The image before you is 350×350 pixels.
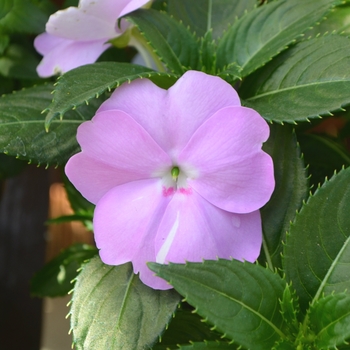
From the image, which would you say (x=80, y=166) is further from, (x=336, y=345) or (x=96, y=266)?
(x=336, y=345)

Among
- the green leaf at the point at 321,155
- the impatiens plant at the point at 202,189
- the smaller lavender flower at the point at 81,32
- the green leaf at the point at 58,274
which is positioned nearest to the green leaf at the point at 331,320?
the impatiens plant at the point at 202,189

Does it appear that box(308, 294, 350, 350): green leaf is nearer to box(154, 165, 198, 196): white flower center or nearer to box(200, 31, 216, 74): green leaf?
box(154, 165, 198, 196): white flower center

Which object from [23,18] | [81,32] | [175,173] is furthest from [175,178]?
[23,18]

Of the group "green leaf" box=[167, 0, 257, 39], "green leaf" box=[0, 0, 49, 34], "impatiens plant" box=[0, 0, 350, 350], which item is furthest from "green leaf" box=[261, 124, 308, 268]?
"green leaf" box=[0, 0, 49, 34]

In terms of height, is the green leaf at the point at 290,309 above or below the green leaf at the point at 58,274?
above

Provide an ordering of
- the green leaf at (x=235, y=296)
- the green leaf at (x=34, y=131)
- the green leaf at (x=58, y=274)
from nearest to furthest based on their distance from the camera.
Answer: the green leaf at (x=235, y=296) < the green leaf at (x=34, y=131) < the green leaf at (x=58, y=274)

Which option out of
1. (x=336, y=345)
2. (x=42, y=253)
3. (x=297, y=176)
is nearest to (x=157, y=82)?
(x=297, y=176)

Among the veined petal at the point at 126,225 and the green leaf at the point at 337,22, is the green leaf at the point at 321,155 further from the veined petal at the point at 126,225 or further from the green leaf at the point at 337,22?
the veined petal at the point at 126,225
